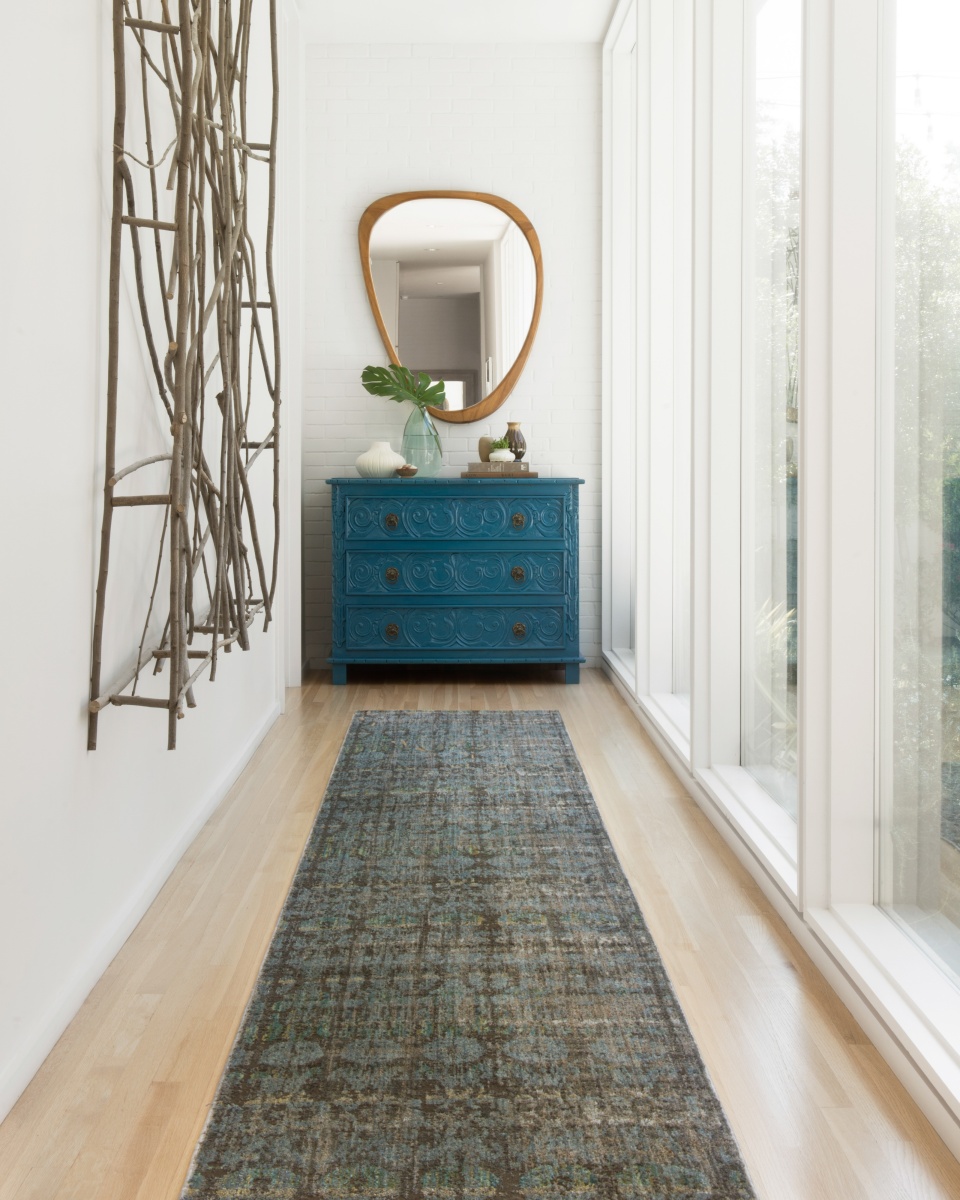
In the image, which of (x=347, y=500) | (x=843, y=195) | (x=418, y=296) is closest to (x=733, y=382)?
(x=843, y=195)

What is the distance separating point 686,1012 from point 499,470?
10.2 ft

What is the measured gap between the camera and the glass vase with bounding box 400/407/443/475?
4652 millimetres

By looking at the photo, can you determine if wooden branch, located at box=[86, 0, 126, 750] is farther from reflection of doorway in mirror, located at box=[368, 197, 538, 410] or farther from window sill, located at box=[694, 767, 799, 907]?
reflection of doorway in mirror, located at box=[368, 197, 538, 410]

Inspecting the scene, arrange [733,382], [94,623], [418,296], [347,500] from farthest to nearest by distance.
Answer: [418,296] → [347,500] → [733,382] → [94,623]

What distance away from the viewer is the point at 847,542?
1.87 meters

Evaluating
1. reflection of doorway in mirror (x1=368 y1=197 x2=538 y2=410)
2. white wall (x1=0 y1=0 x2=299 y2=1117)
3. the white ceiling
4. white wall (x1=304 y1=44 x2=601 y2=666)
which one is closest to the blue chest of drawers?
white wall (x1=304 y1=44 x2=601 y2=666)

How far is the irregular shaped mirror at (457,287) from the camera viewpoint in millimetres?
4754

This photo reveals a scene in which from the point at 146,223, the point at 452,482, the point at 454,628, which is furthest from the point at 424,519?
the point at 146,223

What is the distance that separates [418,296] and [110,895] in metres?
3.46

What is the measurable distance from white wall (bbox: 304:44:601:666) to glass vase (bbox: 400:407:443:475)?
166 mm

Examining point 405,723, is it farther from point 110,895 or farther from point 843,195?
point 843,195

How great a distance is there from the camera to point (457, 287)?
4.81 m

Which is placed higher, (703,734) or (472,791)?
(703,734)

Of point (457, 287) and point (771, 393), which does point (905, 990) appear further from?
point (457, 287)
